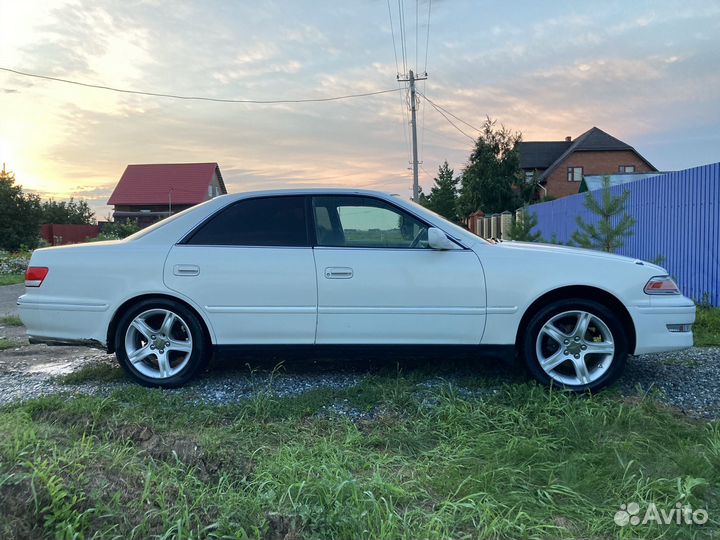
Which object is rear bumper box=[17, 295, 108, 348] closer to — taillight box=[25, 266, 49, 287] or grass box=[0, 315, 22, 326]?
taillight box=[25, 266, 49, 287]

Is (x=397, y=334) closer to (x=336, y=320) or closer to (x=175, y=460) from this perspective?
(x=336, y=320)

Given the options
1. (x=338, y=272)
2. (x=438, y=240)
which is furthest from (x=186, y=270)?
(x=438, y=240)

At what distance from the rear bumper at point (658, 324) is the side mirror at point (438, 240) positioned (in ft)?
4.72

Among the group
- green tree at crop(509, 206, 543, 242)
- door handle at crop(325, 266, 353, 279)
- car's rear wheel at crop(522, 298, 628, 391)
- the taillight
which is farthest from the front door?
green tree at crop(509, 206, 543, 242)

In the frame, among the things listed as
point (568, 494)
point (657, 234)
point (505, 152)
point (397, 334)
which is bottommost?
point (568, 494)

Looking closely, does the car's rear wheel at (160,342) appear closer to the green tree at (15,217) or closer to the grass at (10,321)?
the grass at (10,321)

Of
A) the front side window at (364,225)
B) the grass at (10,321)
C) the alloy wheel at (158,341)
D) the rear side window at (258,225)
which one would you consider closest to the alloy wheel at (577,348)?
the front side window at (364,225)

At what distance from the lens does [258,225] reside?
4316 mm

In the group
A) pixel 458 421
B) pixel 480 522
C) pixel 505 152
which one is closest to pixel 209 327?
pixel 458 421

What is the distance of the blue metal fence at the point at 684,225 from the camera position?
773 centimetres

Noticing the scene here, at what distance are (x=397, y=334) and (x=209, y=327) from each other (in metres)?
1.44

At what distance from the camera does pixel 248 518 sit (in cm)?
223

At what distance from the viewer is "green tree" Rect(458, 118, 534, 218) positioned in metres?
42.5

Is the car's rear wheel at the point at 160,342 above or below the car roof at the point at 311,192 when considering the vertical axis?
below
